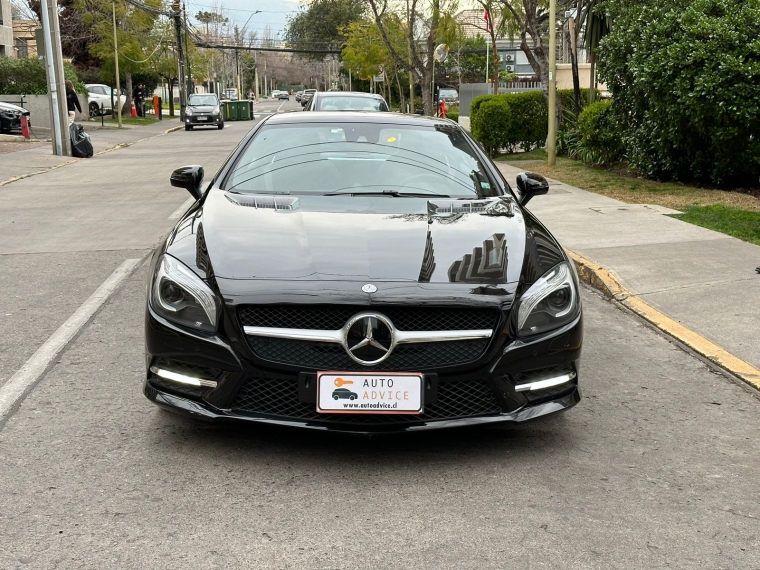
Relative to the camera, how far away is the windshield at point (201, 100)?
44688 millimetres

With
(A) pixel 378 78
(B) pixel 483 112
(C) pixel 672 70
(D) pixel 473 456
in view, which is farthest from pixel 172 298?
(A) pixel 378 78

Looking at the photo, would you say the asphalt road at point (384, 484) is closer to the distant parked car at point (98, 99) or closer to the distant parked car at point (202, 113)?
the distant parked car at point (202, 113)

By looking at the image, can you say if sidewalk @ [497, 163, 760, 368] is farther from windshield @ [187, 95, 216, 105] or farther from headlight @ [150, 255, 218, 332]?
windshield @ [187, 95, 216, 105]

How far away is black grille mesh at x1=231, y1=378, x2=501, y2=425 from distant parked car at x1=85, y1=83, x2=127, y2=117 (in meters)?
45.3

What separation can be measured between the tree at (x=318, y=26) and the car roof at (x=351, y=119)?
78216 millimetres

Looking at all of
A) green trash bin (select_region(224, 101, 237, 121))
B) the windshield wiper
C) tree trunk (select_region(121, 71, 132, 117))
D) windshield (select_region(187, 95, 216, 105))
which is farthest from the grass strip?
green trash bin (select_region(224, 101, 237, 121))

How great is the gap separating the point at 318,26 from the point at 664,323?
85.3m

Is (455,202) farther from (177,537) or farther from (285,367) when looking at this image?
(177,537)

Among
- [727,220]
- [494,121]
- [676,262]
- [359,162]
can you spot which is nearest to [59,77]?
[494,121]

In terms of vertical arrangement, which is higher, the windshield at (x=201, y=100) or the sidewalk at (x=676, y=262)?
the windshield at (x=201, y=100)

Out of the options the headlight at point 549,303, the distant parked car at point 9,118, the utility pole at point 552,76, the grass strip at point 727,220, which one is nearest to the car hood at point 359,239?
the headlight at point 549,303

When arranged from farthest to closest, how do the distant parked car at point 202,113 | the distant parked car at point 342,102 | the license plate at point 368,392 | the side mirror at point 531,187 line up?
1. the distant parked car at point 202,113
2. the distant parked car at point 342,102
3. the side mirror at point 531,187
4. the license plate at point 368,392

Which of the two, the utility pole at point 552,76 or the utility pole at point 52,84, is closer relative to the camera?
the utility pole at point 552,76

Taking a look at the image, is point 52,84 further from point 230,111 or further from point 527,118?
point 230,111
